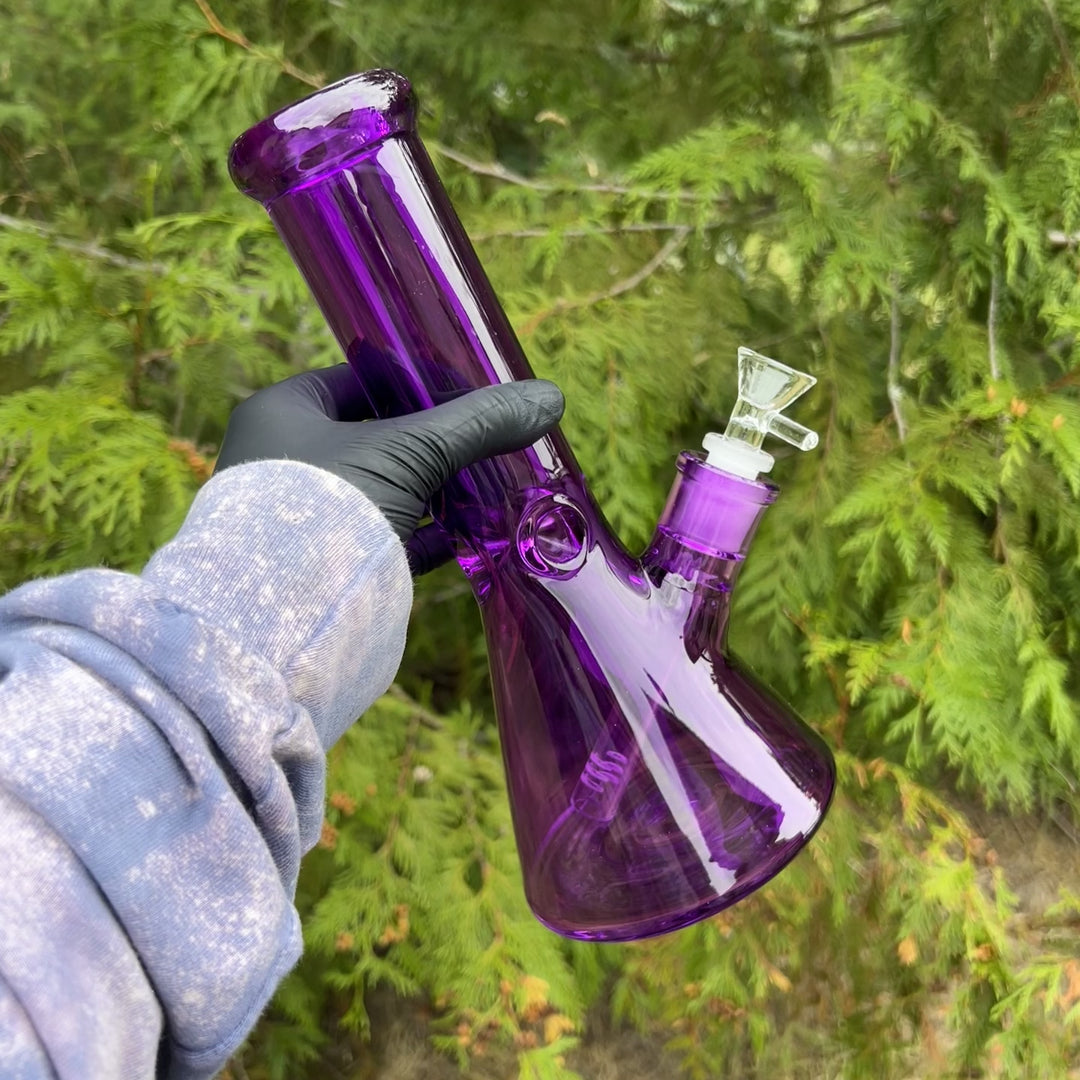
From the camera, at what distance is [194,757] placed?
55cm

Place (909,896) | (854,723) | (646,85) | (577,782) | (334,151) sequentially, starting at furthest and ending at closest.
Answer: (646,85)
(854,723)
(909,896)
(577,782)
(334,151)

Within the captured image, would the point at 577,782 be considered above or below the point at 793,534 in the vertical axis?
above

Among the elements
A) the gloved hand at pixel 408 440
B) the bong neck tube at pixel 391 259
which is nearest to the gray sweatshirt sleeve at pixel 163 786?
the gloved hand at pixel 408 440

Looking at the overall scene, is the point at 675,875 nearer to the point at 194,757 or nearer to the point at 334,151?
the point at 194,757

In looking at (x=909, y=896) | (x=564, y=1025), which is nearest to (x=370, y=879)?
(x=564, y=1025)

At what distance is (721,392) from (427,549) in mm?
710

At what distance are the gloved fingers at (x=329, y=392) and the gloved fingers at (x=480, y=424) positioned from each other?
21 centimetres

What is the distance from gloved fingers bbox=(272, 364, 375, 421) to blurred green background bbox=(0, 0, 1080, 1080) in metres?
0.36

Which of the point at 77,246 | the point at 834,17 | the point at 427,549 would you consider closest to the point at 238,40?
the point at 77,246

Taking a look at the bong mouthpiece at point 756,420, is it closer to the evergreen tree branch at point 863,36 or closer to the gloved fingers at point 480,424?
the gloved fingers at point 480,424

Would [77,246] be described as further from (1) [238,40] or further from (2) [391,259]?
(2) [391,259]

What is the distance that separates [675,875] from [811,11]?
1669mm

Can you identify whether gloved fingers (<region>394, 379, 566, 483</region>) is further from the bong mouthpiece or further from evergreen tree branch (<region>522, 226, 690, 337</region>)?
evergreen tree branch (<region>522, 226, 690, 337</region>)

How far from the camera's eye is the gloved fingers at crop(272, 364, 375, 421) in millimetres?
961
